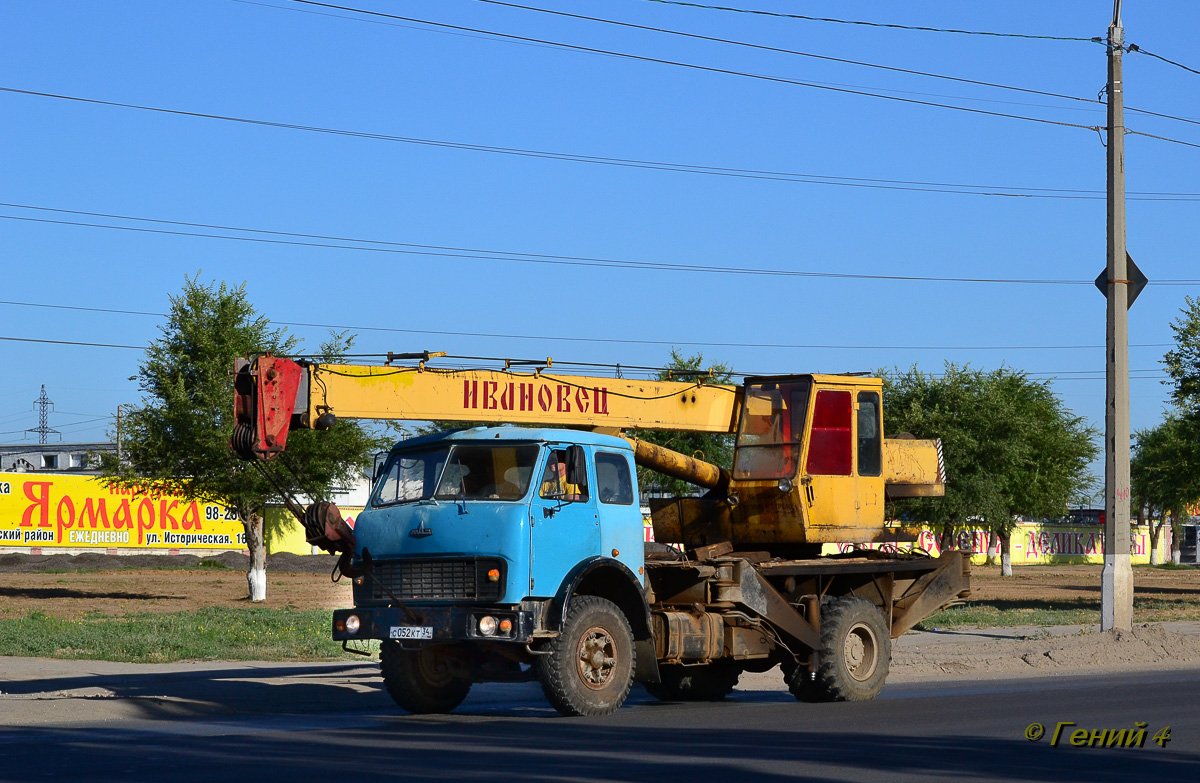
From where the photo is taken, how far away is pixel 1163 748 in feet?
34.6

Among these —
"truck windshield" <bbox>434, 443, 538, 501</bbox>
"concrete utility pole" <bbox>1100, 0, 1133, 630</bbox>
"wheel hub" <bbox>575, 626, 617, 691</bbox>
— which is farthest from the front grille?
"concrete utility pole" <bbox>1100, 0, 1133, 630</bbox>

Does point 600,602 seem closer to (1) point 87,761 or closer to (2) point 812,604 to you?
(2) point 812,604

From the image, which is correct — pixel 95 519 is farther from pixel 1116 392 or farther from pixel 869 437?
pixel 869 437

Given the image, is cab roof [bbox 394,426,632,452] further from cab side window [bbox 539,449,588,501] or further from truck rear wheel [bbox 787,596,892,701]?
truck rear wheel [bbox 787,596,892,701]

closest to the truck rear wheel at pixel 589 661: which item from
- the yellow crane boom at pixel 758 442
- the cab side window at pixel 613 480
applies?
the cab side window at pixel 613 480

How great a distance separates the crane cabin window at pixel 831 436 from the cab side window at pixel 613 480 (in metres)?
2.65

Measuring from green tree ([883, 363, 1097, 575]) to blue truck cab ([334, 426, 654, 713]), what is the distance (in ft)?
133

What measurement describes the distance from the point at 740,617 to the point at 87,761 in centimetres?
685

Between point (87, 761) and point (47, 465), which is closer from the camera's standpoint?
point (87, 761)

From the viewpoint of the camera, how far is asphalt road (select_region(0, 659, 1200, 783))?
9.13 m

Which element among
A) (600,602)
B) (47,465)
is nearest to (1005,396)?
(600,602)

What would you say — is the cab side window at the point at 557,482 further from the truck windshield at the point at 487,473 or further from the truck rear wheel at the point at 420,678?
the truck rear wheel at the point at 420,678

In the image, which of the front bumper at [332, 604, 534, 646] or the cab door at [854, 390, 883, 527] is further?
the cab door at [854, 390, 883, 527]

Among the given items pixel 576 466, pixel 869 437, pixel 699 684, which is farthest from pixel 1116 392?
pixel 576 466
